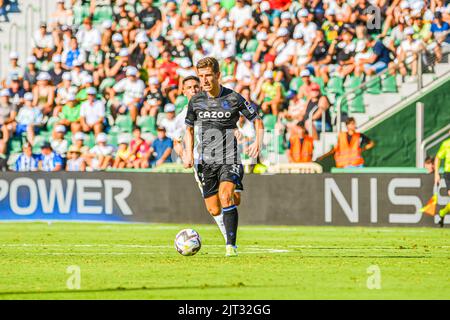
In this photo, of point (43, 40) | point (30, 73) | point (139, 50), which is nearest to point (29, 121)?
point (30, 73)

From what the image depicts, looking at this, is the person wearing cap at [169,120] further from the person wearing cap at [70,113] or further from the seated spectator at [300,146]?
the seated spectator at [300,146]

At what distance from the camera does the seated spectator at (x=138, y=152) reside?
→ 24.6 meters

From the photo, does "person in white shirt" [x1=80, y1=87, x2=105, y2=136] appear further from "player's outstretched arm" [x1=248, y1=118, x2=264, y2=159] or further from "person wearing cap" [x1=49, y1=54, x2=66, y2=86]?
"player's outstretched arm" [x1=248, y1=118, x2=264, y2=159]

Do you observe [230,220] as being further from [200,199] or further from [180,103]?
[180,103]

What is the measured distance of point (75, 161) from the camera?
2530cm

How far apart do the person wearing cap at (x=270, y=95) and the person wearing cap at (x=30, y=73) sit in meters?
6.58

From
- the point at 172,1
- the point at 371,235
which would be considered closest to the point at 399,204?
the point at 371,235

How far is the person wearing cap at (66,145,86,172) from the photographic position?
992 inches

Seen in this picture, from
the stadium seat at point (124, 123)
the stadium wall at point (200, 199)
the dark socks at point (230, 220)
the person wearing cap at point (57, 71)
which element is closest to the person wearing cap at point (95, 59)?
→ the person wearing cap at point (57, 71)

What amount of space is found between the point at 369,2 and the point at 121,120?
616 centimetres

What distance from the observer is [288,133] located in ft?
76.7

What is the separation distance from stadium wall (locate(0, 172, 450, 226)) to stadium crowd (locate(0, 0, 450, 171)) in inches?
39.0

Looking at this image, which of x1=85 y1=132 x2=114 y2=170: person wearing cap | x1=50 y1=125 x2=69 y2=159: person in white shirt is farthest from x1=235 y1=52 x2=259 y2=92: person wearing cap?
x1=50 y1=125 x2=69 y2=159: person in white shirt
